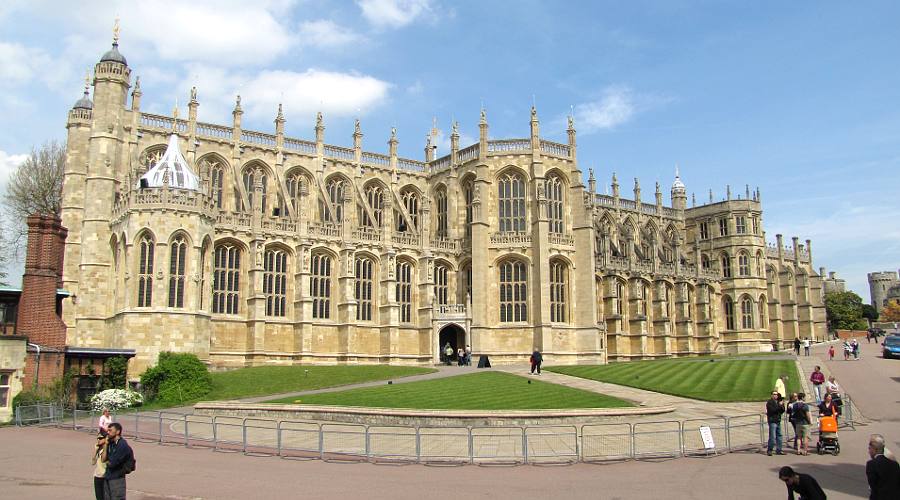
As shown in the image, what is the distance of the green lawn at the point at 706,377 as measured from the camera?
103ft

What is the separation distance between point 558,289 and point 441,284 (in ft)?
28.8

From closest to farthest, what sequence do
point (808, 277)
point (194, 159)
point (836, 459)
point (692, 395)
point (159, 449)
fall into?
1. point (836, 459)
2. point (159, 449)
3. point (692, 395)
4. point (194, 159)
5. point (808, 277)

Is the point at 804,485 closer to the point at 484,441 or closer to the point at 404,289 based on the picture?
the point at 484,441

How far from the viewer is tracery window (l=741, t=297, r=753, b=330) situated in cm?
7275

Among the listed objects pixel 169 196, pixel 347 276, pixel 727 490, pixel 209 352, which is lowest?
pixel 727 490

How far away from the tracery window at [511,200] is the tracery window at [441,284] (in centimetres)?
546

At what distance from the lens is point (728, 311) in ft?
243

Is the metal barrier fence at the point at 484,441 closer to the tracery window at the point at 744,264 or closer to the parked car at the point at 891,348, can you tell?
the parked car at the point at 891,348

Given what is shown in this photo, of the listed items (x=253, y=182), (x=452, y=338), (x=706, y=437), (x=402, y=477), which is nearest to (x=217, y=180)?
(x=253, y=182)

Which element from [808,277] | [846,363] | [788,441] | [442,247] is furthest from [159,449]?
[808,277]

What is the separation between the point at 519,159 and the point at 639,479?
132ft

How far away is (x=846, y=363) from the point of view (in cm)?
4609

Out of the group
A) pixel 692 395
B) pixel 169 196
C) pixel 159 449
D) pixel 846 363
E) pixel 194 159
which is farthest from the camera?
pixel 194 159

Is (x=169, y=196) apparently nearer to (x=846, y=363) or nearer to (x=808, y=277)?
(x=846, y=363)
